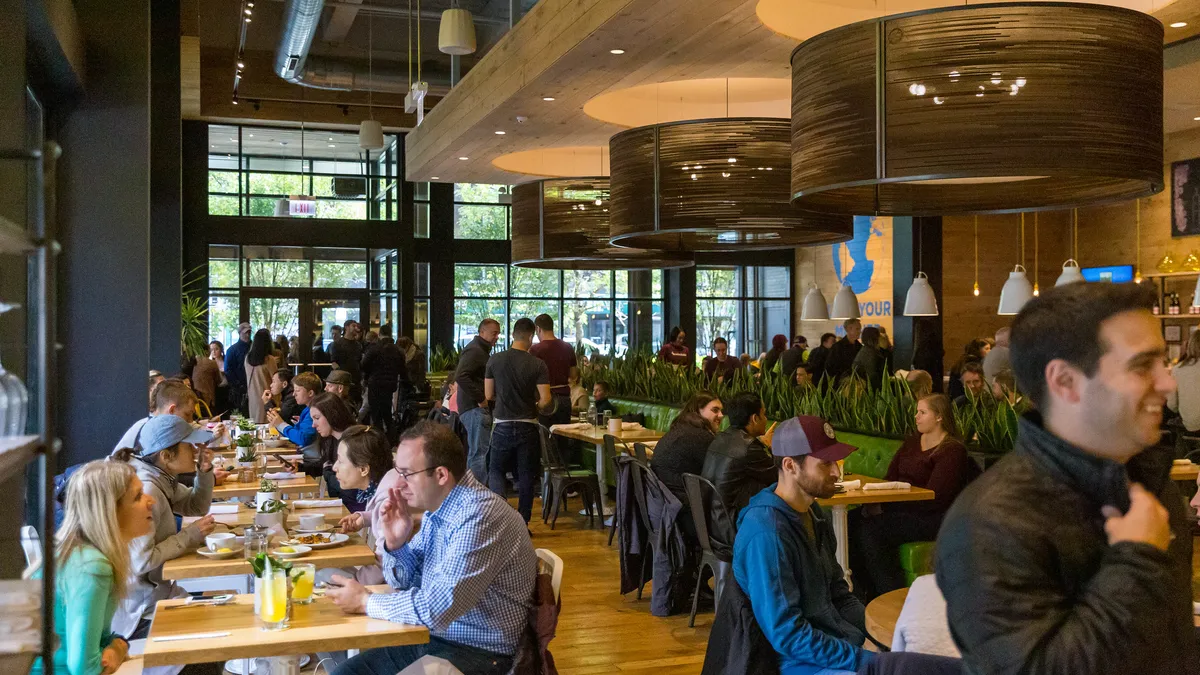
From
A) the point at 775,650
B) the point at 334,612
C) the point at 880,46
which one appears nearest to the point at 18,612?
the point at 334,612

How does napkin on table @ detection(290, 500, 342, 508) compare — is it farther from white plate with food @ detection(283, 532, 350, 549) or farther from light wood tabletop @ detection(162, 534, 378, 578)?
light wood tabletop @ detection(162, 534, 378, 578)

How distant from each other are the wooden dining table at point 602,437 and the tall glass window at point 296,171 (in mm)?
10337

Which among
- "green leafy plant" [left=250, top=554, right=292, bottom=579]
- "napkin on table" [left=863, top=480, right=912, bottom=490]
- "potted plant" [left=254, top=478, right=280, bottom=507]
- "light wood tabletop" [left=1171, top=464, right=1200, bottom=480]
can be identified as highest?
"green leafy plant" [left=250, top=554, right=292, bottom=579]

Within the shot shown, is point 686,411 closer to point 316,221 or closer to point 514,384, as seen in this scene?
point 514,384

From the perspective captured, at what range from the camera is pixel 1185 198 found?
12.5m

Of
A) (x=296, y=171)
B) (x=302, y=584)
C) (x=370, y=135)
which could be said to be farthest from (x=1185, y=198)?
(x=296, y=171)

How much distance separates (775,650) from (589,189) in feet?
19.5

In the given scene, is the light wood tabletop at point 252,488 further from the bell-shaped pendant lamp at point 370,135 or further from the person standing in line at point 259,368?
the bell-shaped pendant lamp at point 370,135

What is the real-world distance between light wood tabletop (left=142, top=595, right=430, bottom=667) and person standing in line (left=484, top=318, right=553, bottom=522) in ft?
17.6

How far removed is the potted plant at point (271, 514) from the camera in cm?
441

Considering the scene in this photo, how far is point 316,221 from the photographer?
766 inches

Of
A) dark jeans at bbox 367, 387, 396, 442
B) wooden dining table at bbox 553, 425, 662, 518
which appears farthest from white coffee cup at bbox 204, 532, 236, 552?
dark jeans at bbox 367, 387, 396, 442

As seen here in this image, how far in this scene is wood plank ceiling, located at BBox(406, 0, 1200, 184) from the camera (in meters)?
6.07

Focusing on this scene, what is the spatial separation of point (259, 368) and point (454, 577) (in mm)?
10371
